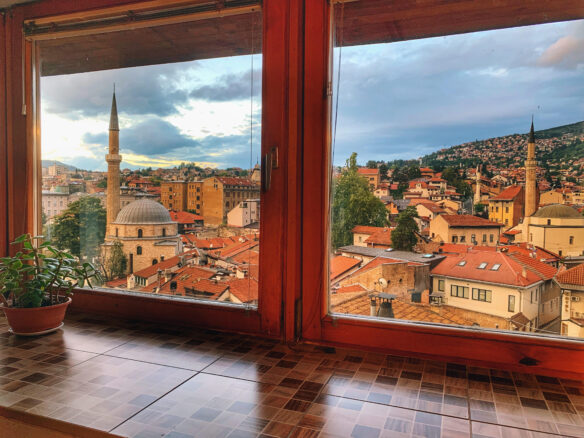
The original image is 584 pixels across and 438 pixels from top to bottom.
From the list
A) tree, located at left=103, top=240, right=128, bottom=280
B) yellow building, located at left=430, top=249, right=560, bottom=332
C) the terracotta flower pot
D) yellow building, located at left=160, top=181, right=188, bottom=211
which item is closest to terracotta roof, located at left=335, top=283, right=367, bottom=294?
yellow building, located at left=430, top=249, right=560, bottom=332

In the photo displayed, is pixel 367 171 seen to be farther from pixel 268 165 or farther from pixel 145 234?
pixel 145 234

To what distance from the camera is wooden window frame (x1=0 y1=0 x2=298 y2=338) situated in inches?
66.4

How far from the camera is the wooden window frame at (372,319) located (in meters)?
1.40

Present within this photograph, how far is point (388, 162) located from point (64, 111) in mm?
1669

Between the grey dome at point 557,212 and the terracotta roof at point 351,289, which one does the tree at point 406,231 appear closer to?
the terracotta roof at point 351,289

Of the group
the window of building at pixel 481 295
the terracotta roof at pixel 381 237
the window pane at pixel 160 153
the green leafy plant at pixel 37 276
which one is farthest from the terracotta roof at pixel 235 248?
the window of building at pixel 481 295

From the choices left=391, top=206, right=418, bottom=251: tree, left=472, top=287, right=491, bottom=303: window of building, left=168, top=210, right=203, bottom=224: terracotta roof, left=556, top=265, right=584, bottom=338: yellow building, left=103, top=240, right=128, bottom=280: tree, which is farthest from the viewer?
left=103, top=240, right=128, bottom=280: tree

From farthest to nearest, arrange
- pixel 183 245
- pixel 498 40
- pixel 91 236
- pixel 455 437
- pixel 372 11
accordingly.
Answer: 1. pixel 91 236
2. pixel 183 245
3. pixel 372 11
4. pixel 498 40
5. pixel 455 437

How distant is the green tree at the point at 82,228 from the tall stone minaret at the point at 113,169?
59 mm

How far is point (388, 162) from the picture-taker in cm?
163

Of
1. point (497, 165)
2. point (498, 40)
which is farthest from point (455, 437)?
point (498, 40)

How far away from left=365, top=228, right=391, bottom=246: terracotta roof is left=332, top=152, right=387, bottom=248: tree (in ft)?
0.10

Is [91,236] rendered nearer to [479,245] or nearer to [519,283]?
[479,245]

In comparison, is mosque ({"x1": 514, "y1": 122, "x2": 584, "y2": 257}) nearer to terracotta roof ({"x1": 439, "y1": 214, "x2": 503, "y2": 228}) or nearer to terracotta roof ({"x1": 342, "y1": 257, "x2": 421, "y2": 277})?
terracotta roof ({"x1": 439, "y1": 214, "x2": 503, "y2": 228})
